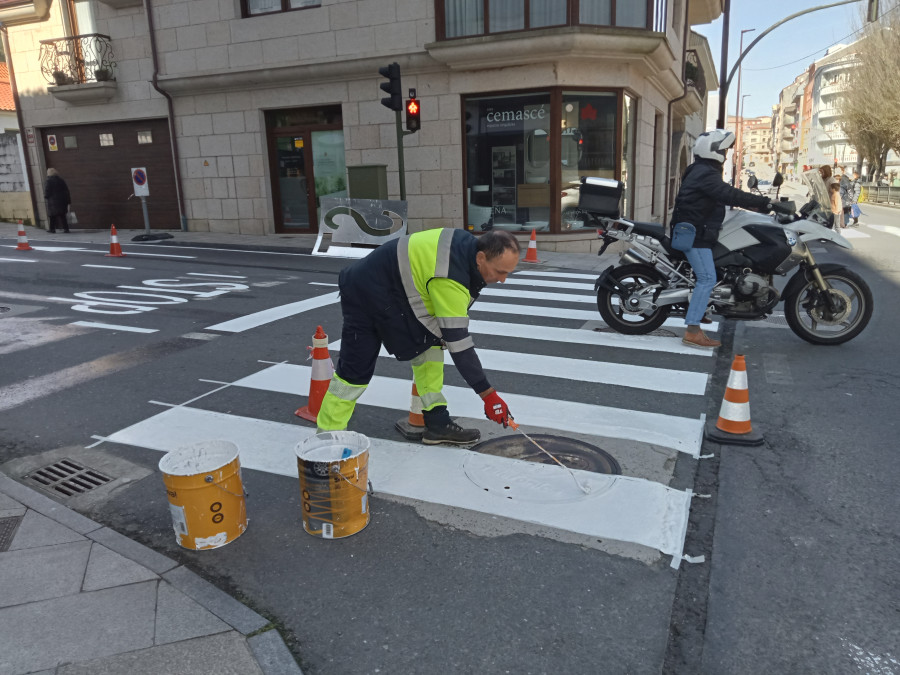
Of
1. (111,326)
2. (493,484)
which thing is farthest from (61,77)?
(493,484)

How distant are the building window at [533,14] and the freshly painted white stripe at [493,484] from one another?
12.2m

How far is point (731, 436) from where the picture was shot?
15.0 feet

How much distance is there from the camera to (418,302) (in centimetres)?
396

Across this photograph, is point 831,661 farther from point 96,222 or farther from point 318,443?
point 96,222

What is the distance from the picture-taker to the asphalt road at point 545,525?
2.72 metres

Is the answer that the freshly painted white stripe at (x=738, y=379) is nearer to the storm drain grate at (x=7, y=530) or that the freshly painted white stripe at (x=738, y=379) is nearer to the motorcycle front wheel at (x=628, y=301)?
the motorcycle front wheel at (x=628, y=301)

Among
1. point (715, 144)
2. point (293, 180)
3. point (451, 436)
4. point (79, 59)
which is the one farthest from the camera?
point (79, 59)

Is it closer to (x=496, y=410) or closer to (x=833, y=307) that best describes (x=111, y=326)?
(x=496, y=410)

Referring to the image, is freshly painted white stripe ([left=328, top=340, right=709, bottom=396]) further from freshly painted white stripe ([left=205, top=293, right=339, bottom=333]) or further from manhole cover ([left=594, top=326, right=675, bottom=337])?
freshly painted white stripe ([left=205, top=293, right=339, bottom=333])

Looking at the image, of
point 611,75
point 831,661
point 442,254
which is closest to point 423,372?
point 442,254

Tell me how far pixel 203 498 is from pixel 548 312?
6.10 metres

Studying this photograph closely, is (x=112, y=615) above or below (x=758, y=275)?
below

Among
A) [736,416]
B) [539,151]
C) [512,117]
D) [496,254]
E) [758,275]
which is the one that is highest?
[512,117]

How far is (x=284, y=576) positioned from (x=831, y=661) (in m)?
2.29
